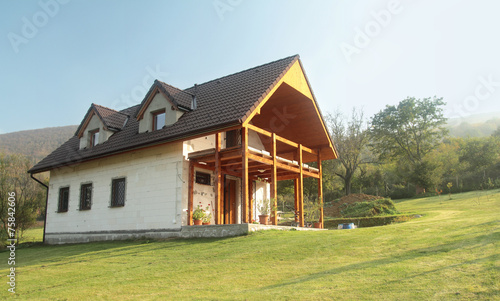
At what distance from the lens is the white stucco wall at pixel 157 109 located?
15484 mm

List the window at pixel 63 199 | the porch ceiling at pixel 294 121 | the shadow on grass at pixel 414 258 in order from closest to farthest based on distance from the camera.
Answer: the shadow on grass at pixel 414 258, the porch ceiling at pixel 294 121, the window at pixel 63 199

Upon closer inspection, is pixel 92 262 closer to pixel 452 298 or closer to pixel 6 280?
pixel 6 280

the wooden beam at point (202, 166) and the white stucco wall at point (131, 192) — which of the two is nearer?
the white stucco wall at point (131, 192)

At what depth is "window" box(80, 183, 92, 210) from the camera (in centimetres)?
1802

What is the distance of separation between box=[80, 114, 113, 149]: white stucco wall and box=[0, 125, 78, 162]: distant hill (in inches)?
2048

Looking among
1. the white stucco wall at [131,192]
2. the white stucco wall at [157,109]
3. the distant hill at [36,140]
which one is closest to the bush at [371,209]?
the white stucco wall at [131,192]

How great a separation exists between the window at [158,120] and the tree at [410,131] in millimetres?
34721

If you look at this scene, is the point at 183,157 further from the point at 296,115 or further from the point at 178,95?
the point at 296,115

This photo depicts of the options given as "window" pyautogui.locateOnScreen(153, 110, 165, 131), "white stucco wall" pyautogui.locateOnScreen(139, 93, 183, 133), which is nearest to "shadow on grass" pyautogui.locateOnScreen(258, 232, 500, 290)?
"white stucco wall" pyautogui.locateOnScreen(139, 93, 183, 133)

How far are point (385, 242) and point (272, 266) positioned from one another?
9.52ft

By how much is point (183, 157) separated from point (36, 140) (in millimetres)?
76860

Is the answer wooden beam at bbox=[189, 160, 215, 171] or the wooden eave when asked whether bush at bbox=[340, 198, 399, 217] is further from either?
wooden beam at bbox=[189, 160, 215, 171]

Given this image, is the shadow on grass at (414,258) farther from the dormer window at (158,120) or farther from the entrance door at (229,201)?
the dormer window at (158,120)

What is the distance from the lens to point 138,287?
7184mm
